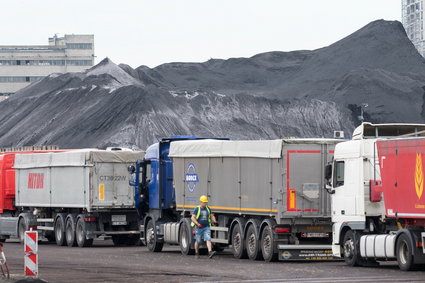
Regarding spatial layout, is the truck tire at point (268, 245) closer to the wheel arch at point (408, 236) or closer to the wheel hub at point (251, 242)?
the wheel hub at point (251, 242)

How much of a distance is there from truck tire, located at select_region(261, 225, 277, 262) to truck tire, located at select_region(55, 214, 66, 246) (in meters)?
13.9

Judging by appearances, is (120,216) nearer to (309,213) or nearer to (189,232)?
(189,232)

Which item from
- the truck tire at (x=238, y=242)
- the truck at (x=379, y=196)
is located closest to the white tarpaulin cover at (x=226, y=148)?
the truck at (x=379, y=196)

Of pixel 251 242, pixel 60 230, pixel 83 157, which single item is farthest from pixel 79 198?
pixel 251 242

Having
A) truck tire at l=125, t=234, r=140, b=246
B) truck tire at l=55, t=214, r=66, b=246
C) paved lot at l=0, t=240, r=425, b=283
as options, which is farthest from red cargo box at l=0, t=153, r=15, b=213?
paved lot at l=0, t=240, r=425, b=283

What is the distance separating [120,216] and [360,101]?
228 feet

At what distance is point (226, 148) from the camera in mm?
29922

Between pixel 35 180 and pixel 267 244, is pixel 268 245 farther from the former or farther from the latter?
pixel 35 180

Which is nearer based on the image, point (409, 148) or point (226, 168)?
point (409, 148)

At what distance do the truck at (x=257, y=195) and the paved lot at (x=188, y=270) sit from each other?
0.55 m

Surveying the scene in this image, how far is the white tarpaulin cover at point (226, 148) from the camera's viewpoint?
89.7 ft

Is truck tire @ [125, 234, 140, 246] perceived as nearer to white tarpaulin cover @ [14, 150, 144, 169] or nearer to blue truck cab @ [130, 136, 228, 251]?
white tarpaulin cover @ [14, 150, 144, 169]

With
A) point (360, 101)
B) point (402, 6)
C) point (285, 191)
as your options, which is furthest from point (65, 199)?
point (402, 6)

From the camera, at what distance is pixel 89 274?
2253 centimetres
